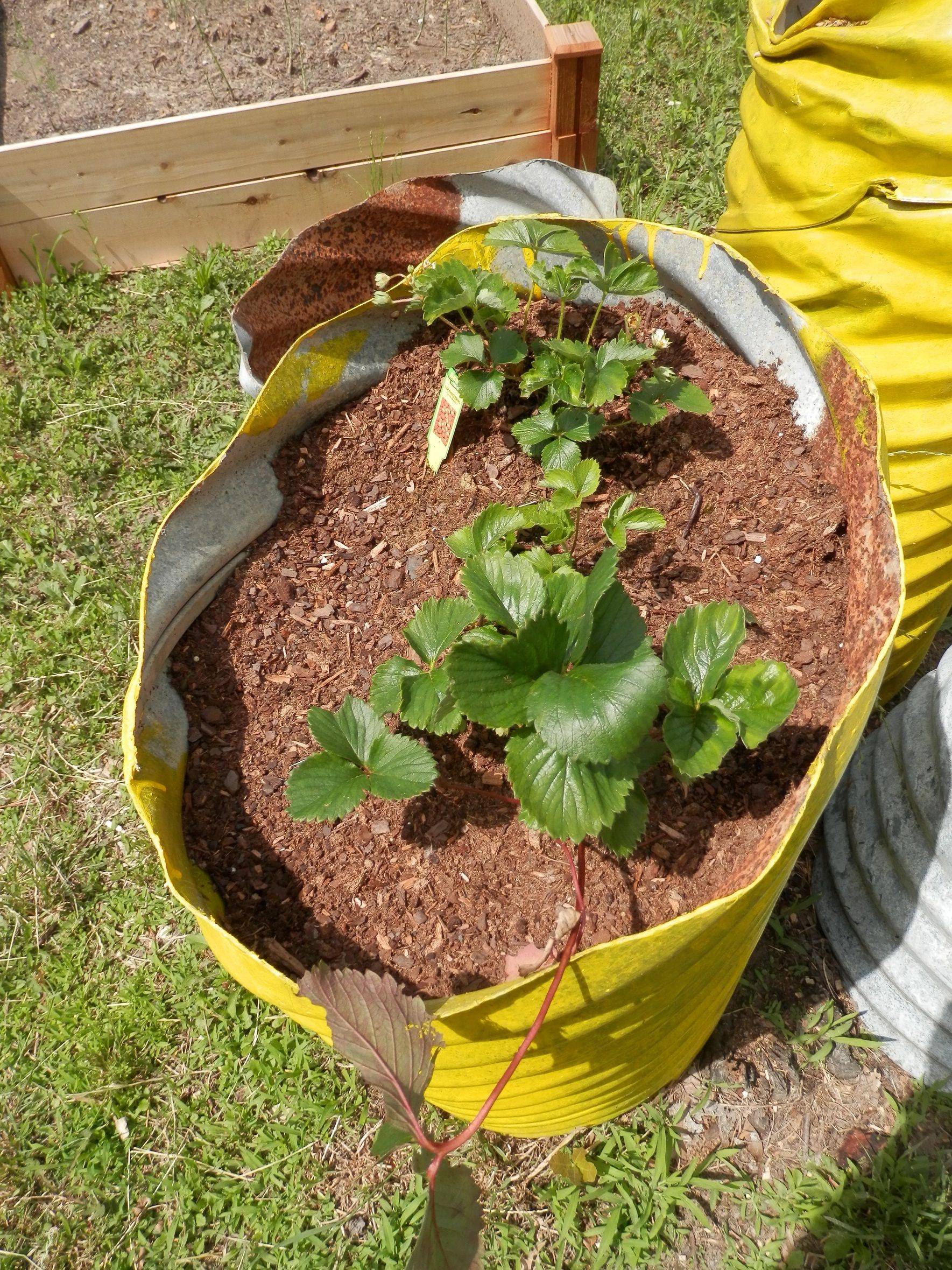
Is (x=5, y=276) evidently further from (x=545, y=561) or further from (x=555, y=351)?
(x=545, y=561)

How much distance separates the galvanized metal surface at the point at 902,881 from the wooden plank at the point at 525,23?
2036mm

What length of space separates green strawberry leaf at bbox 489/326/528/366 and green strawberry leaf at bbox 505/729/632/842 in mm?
706

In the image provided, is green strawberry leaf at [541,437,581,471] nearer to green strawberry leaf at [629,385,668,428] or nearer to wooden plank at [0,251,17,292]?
green strawberry leaf at [629,385,668,428]

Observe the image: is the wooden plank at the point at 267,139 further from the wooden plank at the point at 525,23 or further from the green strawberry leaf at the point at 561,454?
the green strawberry leaf at the point at 561,454

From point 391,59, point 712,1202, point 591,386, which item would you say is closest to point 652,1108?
point 712,1202

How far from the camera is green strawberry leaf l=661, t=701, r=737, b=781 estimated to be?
3.01 feet

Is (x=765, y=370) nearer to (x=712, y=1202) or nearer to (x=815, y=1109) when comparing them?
(x=815, y=1109)

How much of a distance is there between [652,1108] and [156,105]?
3.22 m

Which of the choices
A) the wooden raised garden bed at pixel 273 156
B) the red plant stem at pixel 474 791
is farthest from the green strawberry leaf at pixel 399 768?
the wooden raised garden bed at pixel 273 156

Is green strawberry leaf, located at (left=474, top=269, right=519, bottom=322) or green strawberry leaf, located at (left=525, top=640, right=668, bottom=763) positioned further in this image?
green strawberry leaf, located at (left=474, top=269, right=519, bottom=322)

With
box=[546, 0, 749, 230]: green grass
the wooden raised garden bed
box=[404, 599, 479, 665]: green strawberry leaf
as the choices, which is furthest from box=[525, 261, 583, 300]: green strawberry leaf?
box=[546, 0, 749, 230]: green grass

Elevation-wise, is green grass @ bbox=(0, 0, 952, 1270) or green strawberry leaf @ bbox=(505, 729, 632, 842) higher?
green strawberry leaf @ bbox=(505, 729, 632, 842)

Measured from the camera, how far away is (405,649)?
1.34 metres

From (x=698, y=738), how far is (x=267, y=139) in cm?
209
